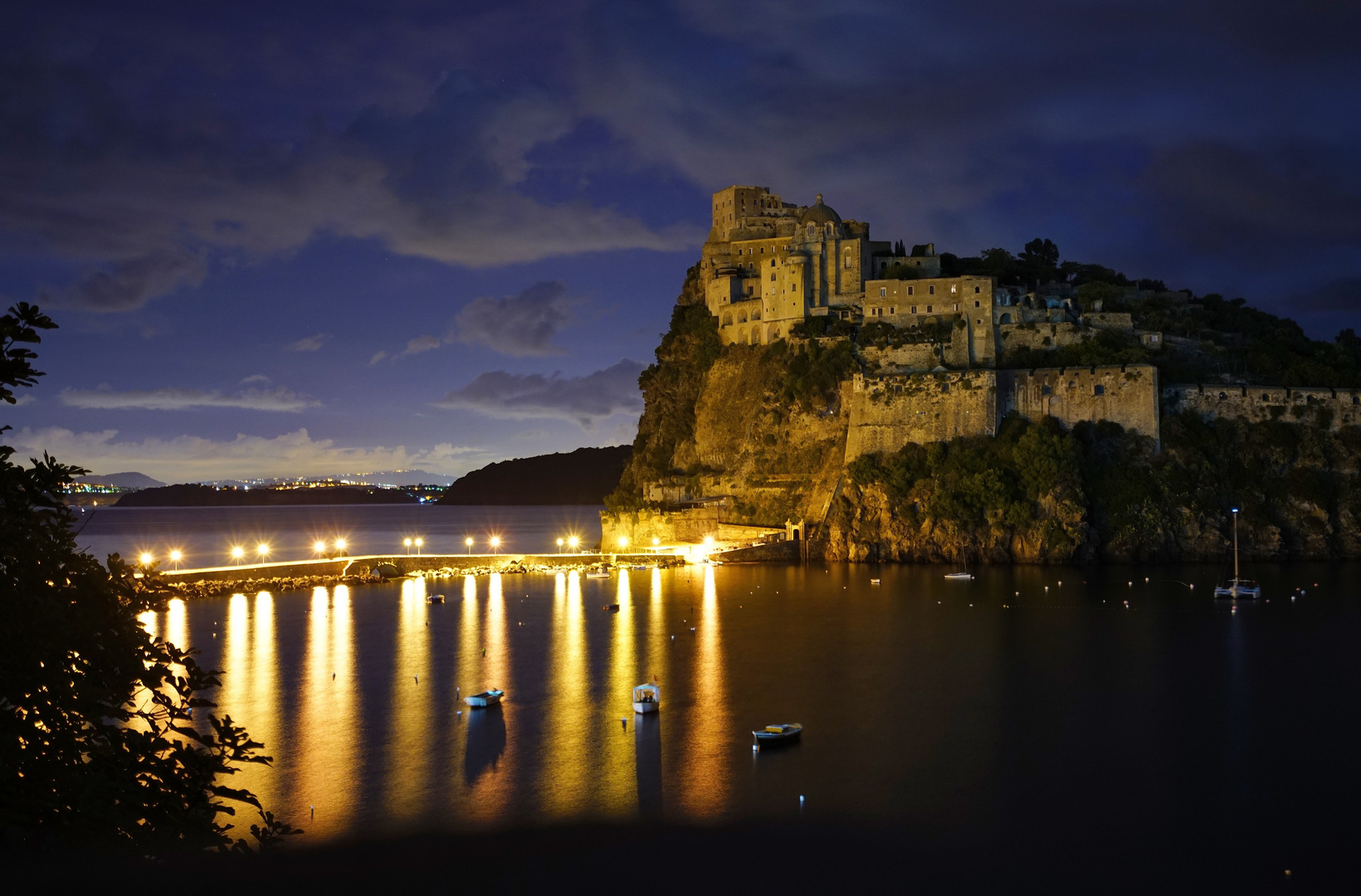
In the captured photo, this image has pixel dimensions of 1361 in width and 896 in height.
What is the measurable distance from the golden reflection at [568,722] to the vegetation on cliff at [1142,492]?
1827cm

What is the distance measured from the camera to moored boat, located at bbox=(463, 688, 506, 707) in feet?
80.0

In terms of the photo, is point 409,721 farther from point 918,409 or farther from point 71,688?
point 918,409

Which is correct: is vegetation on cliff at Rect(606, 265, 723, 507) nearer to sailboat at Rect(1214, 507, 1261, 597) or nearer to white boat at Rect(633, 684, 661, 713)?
sailboat at Rect(1214, 507, 1261, 597)

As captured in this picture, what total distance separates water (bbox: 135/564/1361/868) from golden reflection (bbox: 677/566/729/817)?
0.09m

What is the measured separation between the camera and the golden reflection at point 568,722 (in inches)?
721

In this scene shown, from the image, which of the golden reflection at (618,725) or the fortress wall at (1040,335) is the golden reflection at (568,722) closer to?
the golden reflection at (618,725)

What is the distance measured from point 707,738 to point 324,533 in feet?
338

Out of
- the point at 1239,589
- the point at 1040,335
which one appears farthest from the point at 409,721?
the point at 1040,335

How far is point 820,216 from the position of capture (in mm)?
58031

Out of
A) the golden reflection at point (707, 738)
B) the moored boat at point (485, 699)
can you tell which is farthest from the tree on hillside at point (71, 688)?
the moored boat at point (485, 699)

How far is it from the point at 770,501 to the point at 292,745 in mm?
33496

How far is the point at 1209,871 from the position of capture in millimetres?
15234

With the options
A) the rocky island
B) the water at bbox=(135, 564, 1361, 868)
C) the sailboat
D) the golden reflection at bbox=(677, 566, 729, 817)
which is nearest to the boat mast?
the rocky island

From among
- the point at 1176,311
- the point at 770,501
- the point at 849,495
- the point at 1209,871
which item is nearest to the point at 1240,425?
the point at 1176,311
